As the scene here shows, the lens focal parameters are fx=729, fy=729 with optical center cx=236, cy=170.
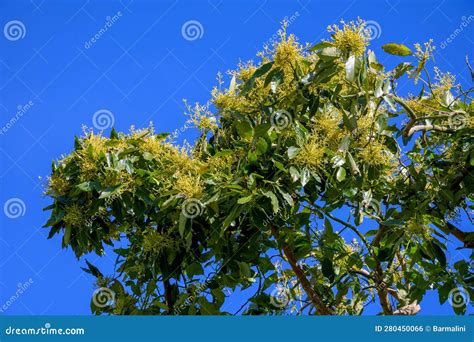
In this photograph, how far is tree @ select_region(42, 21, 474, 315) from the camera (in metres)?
3.63

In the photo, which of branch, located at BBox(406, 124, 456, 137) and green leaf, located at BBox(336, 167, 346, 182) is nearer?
green leaf, located at BBox(336, 167, 346, 182)

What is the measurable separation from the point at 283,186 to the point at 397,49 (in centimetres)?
90

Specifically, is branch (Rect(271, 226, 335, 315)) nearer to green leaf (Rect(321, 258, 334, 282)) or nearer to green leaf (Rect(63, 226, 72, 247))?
green leaf (Rect(321, 258, 334, 282))

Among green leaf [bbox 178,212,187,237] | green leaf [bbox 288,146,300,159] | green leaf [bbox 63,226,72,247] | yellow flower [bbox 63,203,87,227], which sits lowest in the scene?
green leaf [bbox 178,212,187,237]

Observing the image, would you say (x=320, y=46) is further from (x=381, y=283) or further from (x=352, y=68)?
(x=381, y=283)

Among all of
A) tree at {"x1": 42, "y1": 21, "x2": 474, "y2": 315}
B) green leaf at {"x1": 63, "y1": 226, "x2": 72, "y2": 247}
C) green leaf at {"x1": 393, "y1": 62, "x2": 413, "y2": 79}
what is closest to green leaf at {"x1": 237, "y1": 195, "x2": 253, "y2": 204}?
tree at {"x1": 42, "y1": 21, "x2": 474, "y2": 315}

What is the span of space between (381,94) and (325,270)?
3.72 feet

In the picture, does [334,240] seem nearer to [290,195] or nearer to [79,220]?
[290,195]

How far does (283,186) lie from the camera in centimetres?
369

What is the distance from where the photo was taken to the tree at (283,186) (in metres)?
3.63

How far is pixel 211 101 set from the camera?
402cm

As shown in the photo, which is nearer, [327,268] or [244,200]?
[244,200]

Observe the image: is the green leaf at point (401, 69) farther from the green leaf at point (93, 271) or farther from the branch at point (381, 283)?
the green leaf at point (93, 271)

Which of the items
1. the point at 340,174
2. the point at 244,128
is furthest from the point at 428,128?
the point at 244,128
